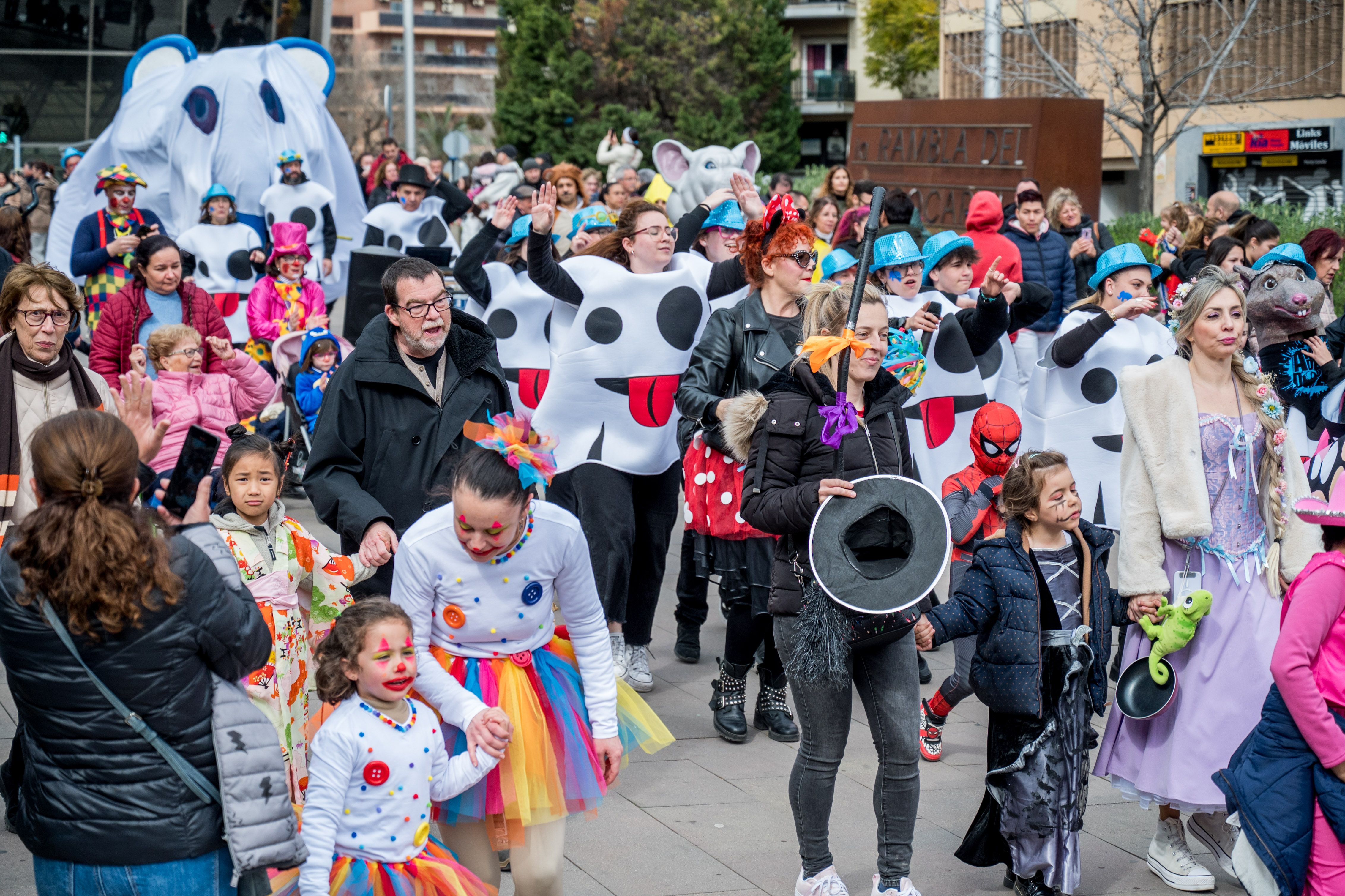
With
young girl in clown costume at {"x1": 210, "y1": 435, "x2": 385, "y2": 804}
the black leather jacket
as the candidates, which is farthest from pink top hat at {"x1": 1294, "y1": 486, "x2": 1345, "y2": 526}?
young girl in clown costume at {"x1": 210, "y1": 435, "x2": 385, "y2": 804}

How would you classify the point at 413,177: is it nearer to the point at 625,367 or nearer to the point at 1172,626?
the point at 625,367

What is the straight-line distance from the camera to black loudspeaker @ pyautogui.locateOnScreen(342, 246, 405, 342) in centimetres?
1066

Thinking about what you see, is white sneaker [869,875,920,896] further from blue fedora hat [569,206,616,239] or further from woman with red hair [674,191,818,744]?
blue fedora hat [569,206,616,239]

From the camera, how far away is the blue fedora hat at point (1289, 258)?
22.3 ft

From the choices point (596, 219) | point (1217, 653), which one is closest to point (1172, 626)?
point (1217, 653)

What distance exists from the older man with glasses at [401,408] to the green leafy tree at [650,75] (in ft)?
143

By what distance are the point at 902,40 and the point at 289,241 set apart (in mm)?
41188

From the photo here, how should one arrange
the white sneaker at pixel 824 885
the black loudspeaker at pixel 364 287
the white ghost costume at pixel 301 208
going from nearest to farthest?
1. the white sneaker at pixel 824 885
2. the black loudspeaker at pixel 364 287
3. the white ghost costume at pixel 301 208

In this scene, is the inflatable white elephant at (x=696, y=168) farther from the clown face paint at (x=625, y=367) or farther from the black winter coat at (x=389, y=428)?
the black winter coat at (x=389, y=428)

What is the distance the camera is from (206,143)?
15.5 meters

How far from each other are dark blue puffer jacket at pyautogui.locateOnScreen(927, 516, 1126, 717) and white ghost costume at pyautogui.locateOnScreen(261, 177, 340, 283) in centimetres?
988

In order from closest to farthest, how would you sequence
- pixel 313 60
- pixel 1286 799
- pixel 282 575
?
pixel 1286 799 < pixel 282 575 < pixel 313 60

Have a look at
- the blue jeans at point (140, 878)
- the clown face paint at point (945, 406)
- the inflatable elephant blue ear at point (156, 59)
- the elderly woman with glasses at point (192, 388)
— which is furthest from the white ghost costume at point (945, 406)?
the inflatable elephant blue ear at point (156, 59)

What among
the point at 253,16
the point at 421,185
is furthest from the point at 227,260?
the point at 253,16
